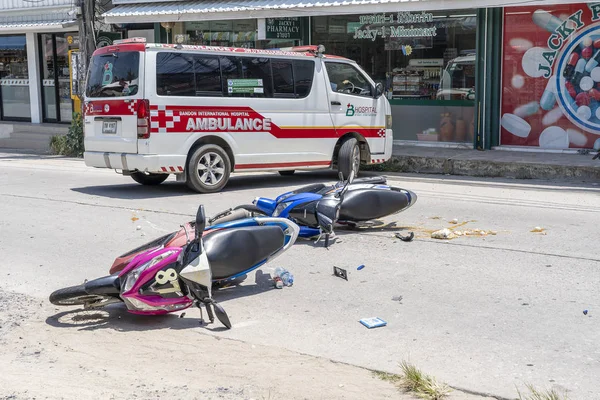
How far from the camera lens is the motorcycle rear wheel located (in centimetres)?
605

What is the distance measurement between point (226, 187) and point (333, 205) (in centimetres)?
498

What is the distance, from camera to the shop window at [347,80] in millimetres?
13812

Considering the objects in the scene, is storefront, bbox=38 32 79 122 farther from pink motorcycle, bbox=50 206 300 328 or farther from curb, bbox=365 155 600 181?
pink motorcycle, bbox=50 206 300 328

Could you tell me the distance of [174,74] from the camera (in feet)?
39.0

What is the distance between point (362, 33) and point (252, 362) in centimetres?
1427

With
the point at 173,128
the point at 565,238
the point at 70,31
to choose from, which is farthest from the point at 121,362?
the point at 70,31

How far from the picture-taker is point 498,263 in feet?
25.8

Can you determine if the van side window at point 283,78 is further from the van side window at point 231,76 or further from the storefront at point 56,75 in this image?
the storefront at point 56,75

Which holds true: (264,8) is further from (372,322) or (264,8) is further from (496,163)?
(372,322)

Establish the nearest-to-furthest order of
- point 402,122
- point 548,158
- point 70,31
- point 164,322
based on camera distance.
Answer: point 164,322
point 548,158
point 402,122
point 70,31

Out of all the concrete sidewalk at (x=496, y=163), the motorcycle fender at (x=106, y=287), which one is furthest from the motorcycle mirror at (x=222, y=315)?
the concrete sidewalk at (x=496, y=163)

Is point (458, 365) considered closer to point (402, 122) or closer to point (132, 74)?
point (132, 74)

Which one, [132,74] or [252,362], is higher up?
[132,74]

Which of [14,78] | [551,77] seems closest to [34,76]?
[14,78]
